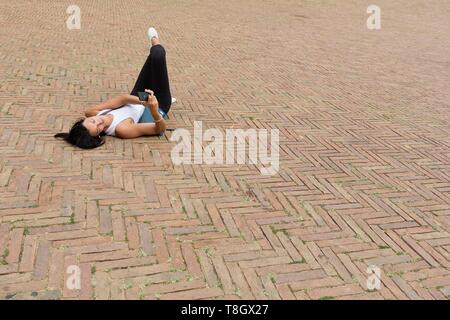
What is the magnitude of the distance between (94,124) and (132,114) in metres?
0.54

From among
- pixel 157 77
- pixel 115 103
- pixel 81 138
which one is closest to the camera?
pixel 81 138

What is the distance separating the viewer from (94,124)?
4.10 meters

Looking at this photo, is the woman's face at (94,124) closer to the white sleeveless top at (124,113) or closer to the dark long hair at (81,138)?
the dark long hair at (81,138)

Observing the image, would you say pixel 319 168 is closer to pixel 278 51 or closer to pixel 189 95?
pixel 189 95

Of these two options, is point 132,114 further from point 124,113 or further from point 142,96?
point 142,96

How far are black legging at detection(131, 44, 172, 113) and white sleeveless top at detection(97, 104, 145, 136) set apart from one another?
0.81 ft

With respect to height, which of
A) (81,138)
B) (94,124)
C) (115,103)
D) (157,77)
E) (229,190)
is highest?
(157,77)

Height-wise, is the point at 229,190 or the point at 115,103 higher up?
the point at 115,103

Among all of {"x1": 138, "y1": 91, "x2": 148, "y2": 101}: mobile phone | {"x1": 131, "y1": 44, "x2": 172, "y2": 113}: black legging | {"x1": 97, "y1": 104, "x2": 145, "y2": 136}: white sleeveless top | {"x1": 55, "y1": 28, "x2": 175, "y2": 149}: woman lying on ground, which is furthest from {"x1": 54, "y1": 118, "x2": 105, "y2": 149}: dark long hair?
{"x1": 131, "y1": 44, "x2": 172, "y2": 113}: black legging

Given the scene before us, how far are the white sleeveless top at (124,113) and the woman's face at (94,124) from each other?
0.15 m

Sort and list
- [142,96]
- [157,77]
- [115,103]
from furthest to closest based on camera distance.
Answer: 1. [157,77]
2. [115,103]
3. [142,96]

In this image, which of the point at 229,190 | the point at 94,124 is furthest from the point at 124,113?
the point at 229,190
